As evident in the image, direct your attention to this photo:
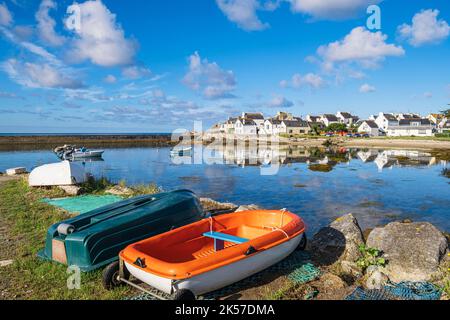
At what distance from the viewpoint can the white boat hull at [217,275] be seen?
573cm

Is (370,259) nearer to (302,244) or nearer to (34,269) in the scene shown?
(302,244)

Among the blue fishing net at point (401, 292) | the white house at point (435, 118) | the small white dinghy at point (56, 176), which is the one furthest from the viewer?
the white house at point (435, 118)

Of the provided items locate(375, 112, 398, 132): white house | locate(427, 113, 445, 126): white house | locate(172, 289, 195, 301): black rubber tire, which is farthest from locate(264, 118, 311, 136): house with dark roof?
locate(172, 289, 195, 301): black rubber tire

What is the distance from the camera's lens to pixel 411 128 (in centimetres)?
10481

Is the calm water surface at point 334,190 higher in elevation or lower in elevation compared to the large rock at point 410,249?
lower

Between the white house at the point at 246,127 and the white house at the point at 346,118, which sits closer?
the white house at the point at 246,127

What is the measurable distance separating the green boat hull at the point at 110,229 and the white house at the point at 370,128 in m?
111

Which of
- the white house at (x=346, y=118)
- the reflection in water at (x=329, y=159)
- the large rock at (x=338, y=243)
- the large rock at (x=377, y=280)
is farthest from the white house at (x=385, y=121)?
the large rock at (x=377, y=280)

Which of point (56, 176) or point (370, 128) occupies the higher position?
point (370, 128)

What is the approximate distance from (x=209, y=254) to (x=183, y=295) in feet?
3.82

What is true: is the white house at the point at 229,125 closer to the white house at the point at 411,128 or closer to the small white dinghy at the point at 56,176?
the white house at the point at 411,128

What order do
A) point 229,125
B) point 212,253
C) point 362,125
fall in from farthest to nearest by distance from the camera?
point 229,125, point 362,125, point 212,253

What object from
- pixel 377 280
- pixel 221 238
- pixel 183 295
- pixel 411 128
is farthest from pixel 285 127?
pixel 183 295

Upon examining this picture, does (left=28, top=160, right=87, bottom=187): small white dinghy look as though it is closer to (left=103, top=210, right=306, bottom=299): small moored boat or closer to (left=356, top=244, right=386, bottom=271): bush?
(left=103, top=210, right=306, bottom=299): small moored boat
